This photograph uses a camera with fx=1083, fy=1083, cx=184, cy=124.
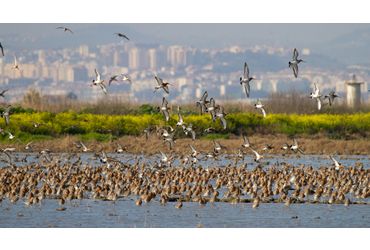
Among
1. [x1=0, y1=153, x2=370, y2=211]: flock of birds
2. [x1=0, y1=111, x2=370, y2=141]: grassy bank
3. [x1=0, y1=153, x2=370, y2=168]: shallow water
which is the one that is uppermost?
[x1=0, y1=111, x2=370, y2=141]: grassy bank

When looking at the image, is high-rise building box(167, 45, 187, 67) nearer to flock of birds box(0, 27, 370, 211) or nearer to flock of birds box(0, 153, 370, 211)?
flock of birds box(0, 27, 370, 211)

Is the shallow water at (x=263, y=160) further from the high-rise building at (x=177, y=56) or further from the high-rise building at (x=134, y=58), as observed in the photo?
the high-rise building at (x=177, y=56)

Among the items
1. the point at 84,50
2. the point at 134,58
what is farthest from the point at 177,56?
the point at 84,50

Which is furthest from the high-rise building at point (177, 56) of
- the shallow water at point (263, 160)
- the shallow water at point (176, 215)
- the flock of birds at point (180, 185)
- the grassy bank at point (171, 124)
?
the shallow water at point (176, 215)

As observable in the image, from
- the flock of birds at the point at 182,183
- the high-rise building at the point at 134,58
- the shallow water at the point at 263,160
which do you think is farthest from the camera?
the high-rise building at the point at 134,58

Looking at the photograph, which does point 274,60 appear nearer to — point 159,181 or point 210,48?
point 210,48

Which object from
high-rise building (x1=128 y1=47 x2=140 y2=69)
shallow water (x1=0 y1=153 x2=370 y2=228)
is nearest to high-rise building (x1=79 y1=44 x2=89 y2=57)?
high-rise building (x1=128 y1=47 x2=140 y2=69)
